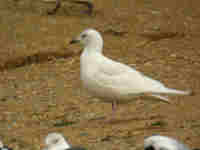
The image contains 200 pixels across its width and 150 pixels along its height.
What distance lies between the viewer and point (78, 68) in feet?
38.8

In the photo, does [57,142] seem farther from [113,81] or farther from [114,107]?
[114,107]

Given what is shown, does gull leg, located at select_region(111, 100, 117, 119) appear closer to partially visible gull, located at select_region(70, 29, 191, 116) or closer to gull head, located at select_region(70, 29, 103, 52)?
partially visible gull, located at select_region(70, 29, 191, 116)

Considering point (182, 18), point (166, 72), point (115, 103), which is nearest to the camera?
point (115, 103)

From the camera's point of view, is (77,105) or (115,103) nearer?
(115,103)

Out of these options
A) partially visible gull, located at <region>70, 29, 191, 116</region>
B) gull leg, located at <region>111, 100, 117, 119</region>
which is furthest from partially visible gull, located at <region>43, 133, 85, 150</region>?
gull leg, located at <region>111, 100, 117, 119</region>

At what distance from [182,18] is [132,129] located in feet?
24.4

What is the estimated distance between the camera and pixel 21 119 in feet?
29.5

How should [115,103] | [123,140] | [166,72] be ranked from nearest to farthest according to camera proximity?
[123,140], [115,103], [166,72]

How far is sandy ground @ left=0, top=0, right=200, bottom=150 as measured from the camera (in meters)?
7.92

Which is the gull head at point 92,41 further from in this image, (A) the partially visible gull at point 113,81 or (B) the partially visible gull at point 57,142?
(B) the partially visible gull at point 57,142

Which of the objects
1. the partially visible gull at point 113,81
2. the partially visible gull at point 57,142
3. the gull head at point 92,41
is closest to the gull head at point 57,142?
the partially visible gull at point 57,142

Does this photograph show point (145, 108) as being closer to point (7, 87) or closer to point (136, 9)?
point (7, 87)

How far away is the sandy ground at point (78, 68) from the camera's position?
7.92 m

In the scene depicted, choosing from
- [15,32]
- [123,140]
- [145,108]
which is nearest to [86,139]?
[123,140]
